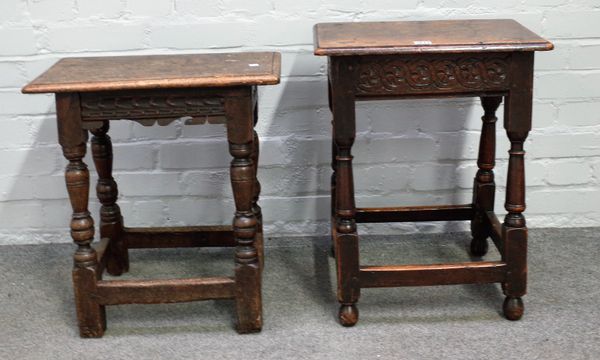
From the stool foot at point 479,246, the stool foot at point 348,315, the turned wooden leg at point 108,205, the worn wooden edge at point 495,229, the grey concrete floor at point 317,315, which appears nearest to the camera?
the grey concrete floor at point 317,315

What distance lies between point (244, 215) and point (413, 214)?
28.8 inches

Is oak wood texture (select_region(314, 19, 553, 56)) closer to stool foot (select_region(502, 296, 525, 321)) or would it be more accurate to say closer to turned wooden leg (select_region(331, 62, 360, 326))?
turned wooden leg (select_region(331, 62, 360, 326))

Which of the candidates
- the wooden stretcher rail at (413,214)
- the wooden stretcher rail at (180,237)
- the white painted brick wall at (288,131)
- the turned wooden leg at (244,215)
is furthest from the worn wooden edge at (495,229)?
the wooden stretcher rail at (180,237)

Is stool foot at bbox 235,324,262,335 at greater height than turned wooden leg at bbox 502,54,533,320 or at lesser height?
lesser

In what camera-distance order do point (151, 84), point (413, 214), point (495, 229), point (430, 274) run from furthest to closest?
point (413, 214), point (495, 229), point (430, 274), point (151, 84)

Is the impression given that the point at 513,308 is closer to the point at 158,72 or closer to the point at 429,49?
the point at 429,49

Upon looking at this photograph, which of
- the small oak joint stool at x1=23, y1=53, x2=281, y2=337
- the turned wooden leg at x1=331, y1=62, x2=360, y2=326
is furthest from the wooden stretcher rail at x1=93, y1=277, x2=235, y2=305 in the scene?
the turned wooden leg at x1=331, y1=62, x2=360, y2=326

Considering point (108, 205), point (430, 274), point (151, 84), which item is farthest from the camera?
point (108, 205)

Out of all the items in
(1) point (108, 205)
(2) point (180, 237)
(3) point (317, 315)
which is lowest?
(3) point (317, 315)

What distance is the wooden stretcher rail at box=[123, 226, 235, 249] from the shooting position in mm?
2566

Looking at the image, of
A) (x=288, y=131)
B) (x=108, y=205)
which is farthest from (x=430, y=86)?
(x=108, y=205)

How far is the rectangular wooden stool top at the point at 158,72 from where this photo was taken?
78.6 inches

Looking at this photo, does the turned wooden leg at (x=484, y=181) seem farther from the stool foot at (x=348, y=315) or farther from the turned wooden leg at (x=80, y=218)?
the turned wooden leg at (x=80, y=218)

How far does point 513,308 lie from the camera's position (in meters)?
2.25
